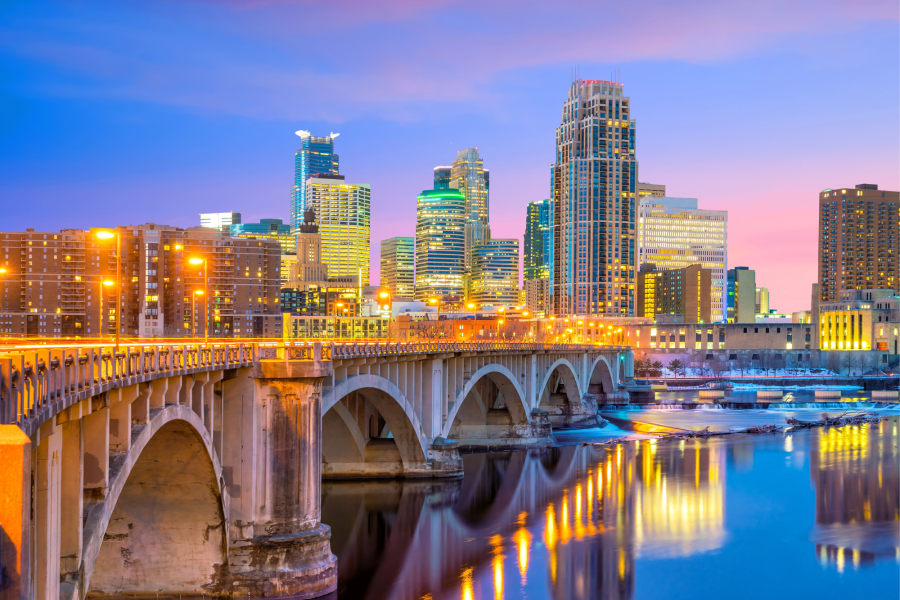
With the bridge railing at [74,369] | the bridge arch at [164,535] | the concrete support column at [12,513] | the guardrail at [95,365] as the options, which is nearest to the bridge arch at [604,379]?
the guardrail at [95,365]

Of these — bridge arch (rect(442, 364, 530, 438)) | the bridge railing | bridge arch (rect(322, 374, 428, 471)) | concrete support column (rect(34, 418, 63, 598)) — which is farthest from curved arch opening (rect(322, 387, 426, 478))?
concrete support column (rect(34, 418, 63, 598))

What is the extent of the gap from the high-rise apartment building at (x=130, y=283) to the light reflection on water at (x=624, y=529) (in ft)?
131

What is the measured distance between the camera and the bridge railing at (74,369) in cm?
1459

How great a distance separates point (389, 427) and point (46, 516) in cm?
4236

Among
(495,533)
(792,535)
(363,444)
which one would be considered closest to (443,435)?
(363,444)

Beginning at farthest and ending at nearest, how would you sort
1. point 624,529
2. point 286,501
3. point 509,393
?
point 509,393
point 624,529
point 286,501

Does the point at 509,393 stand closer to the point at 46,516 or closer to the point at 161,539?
the point at 161,539

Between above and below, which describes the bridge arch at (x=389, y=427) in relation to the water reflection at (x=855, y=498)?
above

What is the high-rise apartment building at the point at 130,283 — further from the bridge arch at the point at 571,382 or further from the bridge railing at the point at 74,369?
the bridge railing at the point at 74,369

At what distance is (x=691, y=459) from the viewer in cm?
7956

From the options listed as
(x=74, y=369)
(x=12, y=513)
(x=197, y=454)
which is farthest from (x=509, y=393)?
(x=12, y=513)

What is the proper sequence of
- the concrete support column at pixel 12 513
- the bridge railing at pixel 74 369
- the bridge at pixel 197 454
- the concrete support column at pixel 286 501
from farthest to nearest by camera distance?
the concrete support column at pixel 286 501, the bridge at pixel 197 454, the bridge railing at pixel 74 369, the concrete support column at pixel 12 513

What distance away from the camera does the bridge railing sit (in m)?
14.6

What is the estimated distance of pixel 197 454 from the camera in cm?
3127
